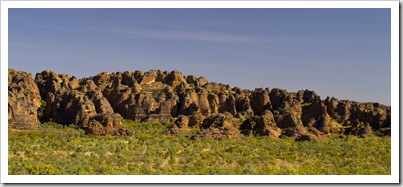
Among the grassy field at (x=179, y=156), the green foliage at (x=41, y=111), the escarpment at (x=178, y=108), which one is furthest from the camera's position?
the green foliage at (x=41, y=111)

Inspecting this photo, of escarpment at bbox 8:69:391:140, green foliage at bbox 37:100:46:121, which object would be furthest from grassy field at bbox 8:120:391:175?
green foliage at bbox 37:100:46:121

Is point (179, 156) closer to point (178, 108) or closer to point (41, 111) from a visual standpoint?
point (41, 111)

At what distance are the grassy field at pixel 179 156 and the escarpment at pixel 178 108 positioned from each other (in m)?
4.62

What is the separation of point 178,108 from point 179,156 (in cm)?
3604

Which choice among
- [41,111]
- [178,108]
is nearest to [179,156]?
[41,111]

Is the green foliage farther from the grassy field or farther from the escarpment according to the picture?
the grassy field

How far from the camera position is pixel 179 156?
101 ft

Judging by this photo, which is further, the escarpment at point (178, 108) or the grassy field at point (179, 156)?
the escarpment at point (178, 108)

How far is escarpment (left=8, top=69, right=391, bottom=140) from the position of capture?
148 ft

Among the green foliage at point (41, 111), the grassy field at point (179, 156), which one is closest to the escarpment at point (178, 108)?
the green foliage at point (41, 111)

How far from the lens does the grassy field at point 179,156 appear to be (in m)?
25.3

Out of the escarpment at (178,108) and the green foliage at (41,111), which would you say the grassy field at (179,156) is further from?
the green foliage at (41,111)

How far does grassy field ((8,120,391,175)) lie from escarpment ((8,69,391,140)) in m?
4.62

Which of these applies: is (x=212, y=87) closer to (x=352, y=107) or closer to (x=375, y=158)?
(x=352, y=107)
